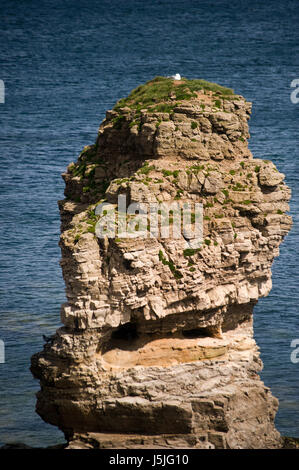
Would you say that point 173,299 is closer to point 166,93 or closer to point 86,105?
point 166,93

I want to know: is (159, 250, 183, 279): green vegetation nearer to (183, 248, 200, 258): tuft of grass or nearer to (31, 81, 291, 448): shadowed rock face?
(31, 81, 291, 448): shadowed rock face

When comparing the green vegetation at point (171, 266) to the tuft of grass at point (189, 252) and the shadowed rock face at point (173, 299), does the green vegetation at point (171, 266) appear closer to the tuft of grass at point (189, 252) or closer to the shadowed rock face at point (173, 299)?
the shadowed rock face at point (173, 299)

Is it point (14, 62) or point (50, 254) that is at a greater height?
point (14, 62)

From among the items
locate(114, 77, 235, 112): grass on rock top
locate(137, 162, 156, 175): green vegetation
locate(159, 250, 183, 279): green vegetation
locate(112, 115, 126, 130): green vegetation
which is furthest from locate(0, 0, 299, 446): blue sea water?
locate(114, 77, 235, 112): grass on rock top

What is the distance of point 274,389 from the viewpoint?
75.0m

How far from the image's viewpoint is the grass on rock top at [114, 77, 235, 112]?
194 feet

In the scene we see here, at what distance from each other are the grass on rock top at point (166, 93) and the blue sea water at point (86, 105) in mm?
21940

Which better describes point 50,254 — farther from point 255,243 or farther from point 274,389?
point 255,243

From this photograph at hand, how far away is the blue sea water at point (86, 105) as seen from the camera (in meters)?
79.8

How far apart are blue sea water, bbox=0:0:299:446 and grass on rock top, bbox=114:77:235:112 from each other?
72.0ft

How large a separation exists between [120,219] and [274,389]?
82.9ft

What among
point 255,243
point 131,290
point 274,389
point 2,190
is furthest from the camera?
point 2,190

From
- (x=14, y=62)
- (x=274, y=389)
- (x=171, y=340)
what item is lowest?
(x=274, y=389)
